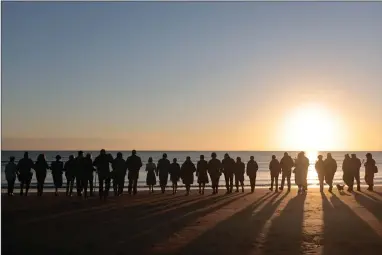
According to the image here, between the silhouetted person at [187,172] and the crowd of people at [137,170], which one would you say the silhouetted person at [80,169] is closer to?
the crowd of people at [137,170]

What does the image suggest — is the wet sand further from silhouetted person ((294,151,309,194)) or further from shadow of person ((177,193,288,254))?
silhouetted person ((294,151,309,194))

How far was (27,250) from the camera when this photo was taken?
354 inches

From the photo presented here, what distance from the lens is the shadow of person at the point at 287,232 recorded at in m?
8.96

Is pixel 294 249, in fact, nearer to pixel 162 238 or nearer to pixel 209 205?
pixel 162 238

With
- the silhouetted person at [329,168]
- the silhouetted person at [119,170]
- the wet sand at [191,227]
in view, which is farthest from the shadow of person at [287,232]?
the silhouetted person at [119,170]

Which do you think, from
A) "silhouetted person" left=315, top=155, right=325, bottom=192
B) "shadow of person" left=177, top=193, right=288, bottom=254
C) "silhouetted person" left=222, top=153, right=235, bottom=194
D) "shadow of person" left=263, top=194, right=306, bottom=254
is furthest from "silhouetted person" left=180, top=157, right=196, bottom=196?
"shadow of person" left=177, top=193, right=288, bottom=254

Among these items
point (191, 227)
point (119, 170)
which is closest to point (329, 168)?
point (119, 170)

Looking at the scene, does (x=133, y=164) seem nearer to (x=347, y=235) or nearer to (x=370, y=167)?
(x=370, y=167)

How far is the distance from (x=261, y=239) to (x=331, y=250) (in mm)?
1450

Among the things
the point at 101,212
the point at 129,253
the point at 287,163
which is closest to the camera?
the point at 129,253

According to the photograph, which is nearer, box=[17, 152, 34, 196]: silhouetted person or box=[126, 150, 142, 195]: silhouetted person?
box=[17, 152, 34, 196]: silhouetted person

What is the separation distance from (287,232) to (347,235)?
1196 millimetres

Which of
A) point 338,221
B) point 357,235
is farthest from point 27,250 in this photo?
point 338,221

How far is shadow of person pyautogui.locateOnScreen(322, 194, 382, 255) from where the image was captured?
8.98 m
